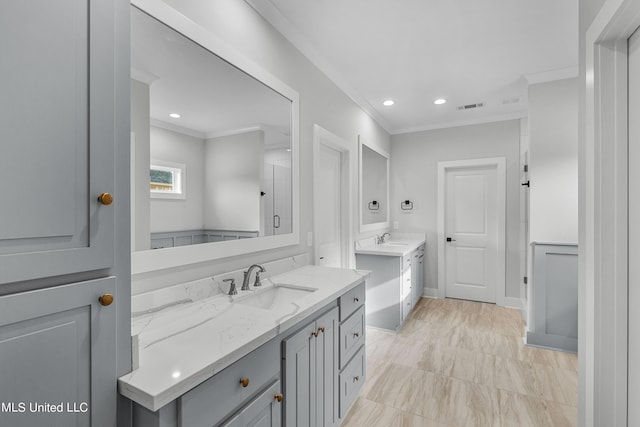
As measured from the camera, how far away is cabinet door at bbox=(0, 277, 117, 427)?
63 centimetres

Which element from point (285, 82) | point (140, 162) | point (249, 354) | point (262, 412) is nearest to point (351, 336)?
point (262, 412)

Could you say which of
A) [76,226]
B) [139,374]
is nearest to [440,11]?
[76,226]

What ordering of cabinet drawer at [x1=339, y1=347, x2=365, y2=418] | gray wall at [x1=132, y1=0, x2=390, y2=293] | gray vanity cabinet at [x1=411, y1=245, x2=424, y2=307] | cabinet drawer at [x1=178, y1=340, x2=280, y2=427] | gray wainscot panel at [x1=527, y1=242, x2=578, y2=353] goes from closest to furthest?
cabinet drawer at [x1=178, y1=340, x2=280, y2=427]
gray wall at [x1=132, y1=0, x2=390, y2=293]
cabinet drawer at [x1=339, y1=347, x2=365, y2=418]
gray wainscot panel at [x1=527, y1=242, x2=578, y2=353]
gray vanity cabinet at [x1=411, y1=245, x2=424, y2=307]

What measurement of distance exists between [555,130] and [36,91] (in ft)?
12.4

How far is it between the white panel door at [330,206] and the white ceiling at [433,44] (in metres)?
0.76

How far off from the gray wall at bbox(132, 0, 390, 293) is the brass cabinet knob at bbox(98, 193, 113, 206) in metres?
0.63

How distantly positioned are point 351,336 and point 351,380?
0.93 ft

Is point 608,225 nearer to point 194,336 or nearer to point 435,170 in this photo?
point 194,336

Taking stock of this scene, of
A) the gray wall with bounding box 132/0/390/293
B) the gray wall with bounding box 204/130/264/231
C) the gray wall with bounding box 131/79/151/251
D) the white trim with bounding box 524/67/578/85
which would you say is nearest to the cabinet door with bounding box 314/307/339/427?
the gray wall with bounding box 132/0/390/293

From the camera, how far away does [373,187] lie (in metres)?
4.12

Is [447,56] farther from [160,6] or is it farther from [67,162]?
[67,162]

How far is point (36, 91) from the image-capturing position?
0.67m

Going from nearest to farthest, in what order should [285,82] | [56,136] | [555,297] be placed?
[56,136]
[285,82]
[555,297]

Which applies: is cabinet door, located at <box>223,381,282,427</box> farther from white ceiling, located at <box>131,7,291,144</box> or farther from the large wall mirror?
the large wall mirror
